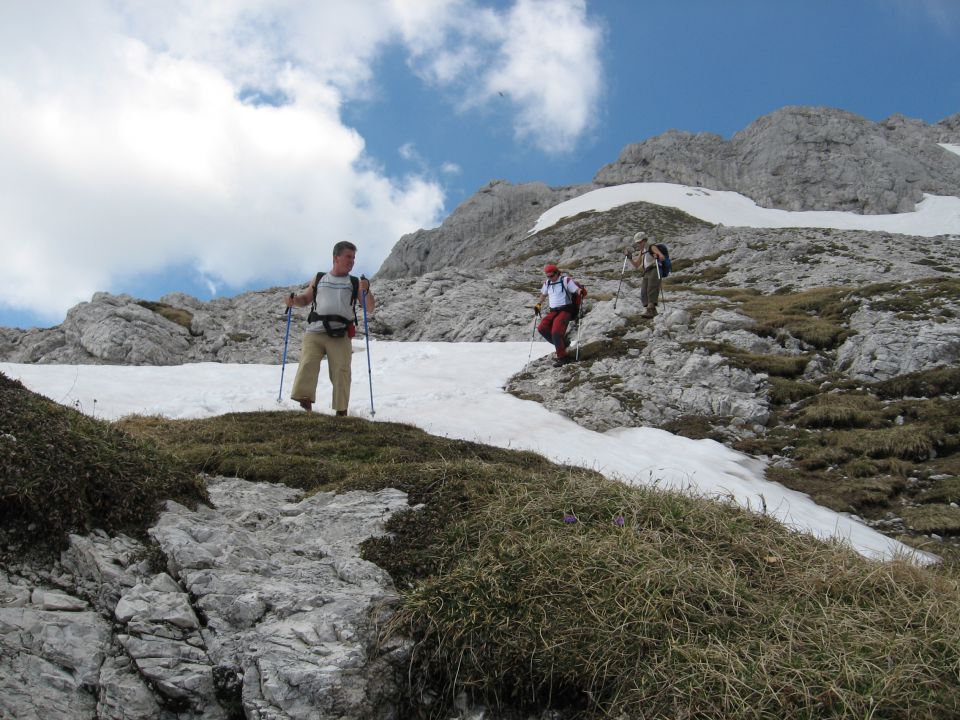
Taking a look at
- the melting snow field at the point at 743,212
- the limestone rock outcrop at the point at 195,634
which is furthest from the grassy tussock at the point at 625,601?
the melting snow field at the point at 743,212

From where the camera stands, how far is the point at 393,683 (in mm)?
4449

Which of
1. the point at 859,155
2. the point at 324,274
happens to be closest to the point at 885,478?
the point at 324,274

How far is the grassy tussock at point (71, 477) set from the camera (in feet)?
16.2

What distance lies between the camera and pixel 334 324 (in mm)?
13633

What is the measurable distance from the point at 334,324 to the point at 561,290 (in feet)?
31.6

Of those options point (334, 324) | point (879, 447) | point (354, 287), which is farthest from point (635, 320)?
point (334, 324)

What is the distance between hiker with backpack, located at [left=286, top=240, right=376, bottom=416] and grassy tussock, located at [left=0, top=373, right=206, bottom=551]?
7016mm

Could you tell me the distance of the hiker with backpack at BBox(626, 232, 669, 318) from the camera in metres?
24.6

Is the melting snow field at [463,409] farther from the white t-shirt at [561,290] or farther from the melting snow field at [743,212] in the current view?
the melting snow field at [743,212]

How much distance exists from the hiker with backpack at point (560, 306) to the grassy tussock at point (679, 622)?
15.3 metres

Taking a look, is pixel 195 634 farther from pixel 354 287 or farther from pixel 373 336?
pixel 373 336

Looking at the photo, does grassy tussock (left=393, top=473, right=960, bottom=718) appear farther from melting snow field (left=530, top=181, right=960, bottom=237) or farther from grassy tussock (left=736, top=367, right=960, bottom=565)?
melting snow field (left=530, top=181, right=960, bottom=237)

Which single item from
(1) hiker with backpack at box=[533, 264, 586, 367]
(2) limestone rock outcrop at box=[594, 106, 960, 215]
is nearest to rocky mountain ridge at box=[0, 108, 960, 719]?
(1) hiker with backpack at box=[533, 264, 586, 367]

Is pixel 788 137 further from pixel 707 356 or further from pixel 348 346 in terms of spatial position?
pixel 348 346
